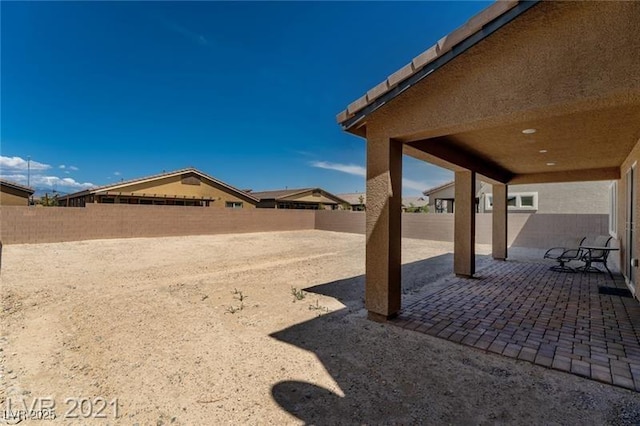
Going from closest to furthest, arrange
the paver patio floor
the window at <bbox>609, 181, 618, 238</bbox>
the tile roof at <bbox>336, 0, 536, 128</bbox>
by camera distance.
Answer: the tile roof at <bbox>336, 0, 536, 128</bbox>
the paver patio floor
the window at <bbox>609, 181, 618, 238</bbox>

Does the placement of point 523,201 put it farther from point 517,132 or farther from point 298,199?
point 298,199

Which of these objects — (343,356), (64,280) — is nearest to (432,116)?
(343,356)

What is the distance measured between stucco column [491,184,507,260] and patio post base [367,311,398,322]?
276 inches

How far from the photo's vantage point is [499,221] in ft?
31.4

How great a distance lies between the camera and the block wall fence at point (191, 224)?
40.3ft

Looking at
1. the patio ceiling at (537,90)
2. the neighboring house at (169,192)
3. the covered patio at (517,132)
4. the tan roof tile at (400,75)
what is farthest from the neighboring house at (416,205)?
the tan roof tile at (400,75)

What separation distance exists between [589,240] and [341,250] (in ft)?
31.4

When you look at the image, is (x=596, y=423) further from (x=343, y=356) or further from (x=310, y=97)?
(x=310, y=97)

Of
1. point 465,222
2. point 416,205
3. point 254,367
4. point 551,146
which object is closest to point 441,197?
point 416,205

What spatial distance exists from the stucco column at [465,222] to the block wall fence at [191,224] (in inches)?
335

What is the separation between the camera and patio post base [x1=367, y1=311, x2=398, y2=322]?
4.23 metres

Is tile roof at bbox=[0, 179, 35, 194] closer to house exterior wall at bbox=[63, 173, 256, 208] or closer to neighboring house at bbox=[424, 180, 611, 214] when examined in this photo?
house exterior wall at bbox=[63, 173, 256, 208]

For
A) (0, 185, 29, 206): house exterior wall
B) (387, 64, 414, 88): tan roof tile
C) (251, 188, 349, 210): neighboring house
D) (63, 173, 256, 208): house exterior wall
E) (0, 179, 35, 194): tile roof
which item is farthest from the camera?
(251, 188, 349, 210): neighboring house

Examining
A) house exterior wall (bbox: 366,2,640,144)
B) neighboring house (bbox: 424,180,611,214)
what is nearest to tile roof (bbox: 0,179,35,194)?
house exterior wall (bbox: 366,2,640,144)
